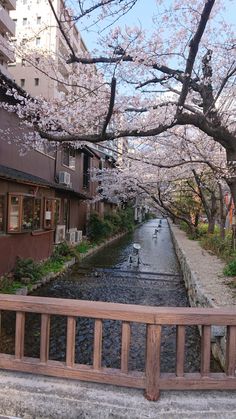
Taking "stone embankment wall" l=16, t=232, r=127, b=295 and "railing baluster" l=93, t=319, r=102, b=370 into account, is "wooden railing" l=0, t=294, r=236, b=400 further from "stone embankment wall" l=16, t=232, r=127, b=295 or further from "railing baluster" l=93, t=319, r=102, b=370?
"stone embankment wall" l=16, t=232, r=127, b=295

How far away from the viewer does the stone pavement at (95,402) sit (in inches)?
111

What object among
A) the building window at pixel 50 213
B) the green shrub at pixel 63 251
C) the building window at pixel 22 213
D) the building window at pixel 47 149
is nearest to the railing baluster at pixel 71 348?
the building window at pixel 22 213

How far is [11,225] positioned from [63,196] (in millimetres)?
7558

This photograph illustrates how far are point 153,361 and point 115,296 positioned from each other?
7503mm

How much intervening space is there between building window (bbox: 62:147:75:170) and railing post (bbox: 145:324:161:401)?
1543 cm

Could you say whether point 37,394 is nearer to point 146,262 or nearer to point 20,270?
point 20,270

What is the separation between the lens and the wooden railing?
2.85 meters

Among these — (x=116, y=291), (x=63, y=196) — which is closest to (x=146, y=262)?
(x=63, y=196)

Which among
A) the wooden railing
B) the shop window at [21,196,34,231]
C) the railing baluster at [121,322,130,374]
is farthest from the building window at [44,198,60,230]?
the railing baluster at [121,322,130,374]

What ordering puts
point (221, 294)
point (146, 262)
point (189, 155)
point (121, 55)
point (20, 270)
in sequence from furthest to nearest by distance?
1. point (146, 262)
2. point (189, 155)
3. point (20, 270)
4. point (221, 294)
5. point (121, 55)

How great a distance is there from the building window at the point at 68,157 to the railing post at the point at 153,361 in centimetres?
1543

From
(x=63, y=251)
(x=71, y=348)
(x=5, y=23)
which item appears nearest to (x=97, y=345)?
(x=71, y=348)

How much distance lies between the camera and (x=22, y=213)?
34.3 ft

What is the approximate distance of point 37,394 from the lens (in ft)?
9.86
